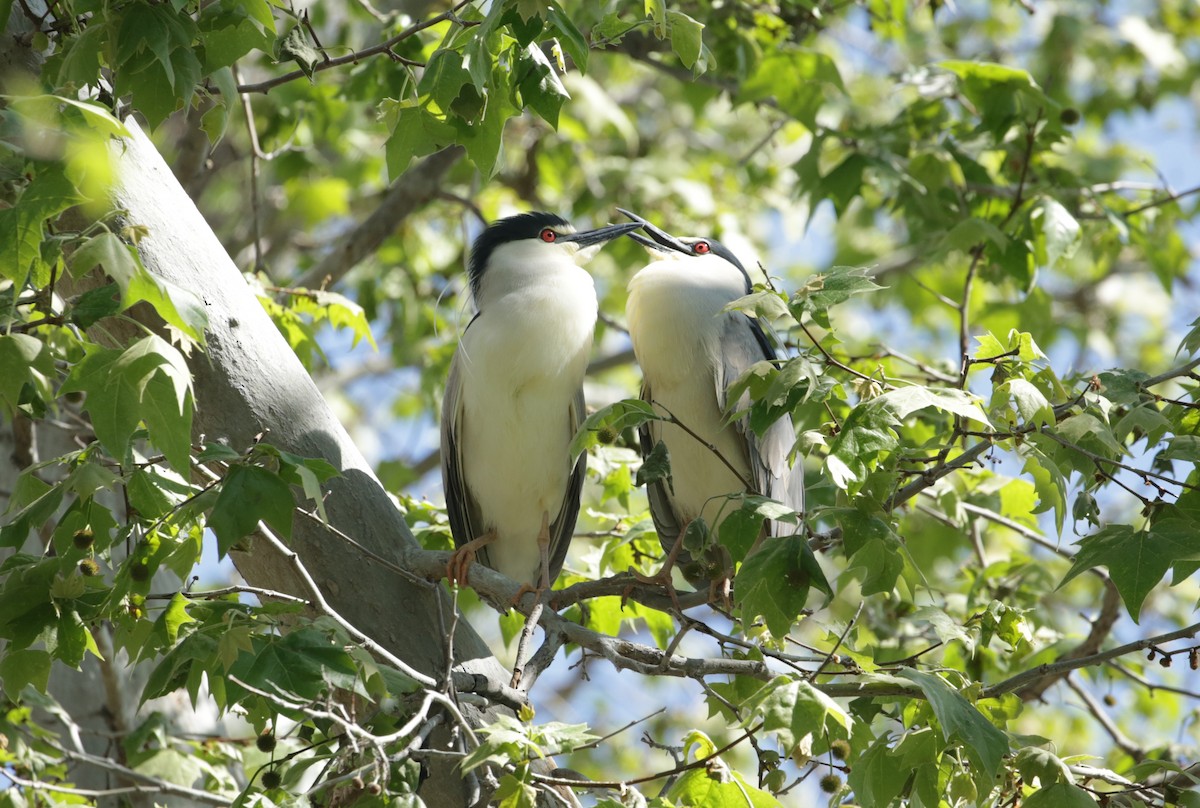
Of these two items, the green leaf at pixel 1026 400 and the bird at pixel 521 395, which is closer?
the green leaf at pixel 1026 400

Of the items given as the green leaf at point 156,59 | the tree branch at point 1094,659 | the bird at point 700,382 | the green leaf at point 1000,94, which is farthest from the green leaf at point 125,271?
Answer: the green leaf at point 1000,94

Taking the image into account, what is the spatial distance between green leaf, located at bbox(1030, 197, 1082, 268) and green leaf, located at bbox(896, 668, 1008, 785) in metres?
1.89

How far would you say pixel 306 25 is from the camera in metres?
2.42

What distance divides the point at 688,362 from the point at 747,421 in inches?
10.1

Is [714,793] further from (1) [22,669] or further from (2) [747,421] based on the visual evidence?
(2) [747,421]

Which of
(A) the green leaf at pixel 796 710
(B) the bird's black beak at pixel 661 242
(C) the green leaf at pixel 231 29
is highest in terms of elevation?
(B) the bird's black beak at pixel 661 242

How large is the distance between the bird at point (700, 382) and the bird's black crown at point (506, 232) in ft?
1.32

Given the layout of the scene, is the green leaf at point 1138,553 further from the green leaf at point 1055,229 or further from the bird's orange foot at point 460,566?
the green leaf at point 1055,229

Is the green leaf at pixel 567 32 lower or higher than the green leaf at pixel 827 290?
higher

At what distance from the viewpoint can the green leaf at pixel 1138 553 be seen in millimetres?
2053

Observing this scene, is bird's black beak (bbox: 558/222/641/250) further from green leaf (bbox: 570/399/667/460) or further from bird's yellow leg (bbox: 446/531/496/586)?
green leaf (bbox: 570/399/667/460)

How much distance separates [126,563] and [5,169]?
0.74 meters

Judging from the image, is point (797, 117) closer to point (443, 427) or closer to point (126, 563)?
point (443, 427)

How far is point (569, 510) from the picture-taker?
12.5 ft
